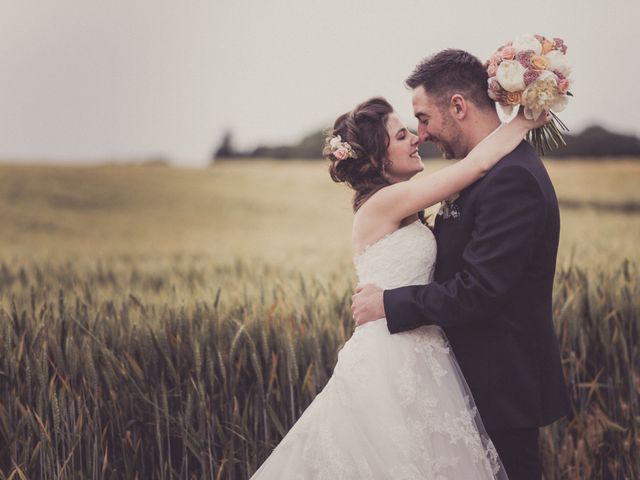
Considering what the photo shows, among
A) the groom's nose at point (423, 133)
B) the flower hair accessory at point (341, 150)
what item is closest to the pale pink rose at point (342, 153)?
the flower hair accessory at point (341, 150)

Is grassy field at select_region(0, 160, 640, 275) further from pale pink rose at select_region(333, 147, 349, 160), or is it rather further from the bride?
the bride

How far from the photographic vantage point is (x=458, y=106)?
8.63 ft

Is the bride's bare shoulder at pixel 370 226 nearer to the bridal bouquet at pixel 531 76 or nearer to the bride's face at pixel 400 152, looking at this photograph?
the bride's face at pixel 400 152

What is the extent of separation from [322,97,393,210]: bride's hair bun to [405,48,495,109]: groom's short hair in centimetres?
26

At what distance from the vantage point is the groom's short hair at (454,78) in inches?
104

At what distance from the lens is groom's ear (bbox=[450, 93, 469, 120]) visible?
2.62 meters

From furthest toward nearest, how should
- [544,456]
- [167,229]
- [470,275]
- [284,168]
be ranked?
1. [284,168]
2. [167,229]
3. [544,456]
4. [470,275]

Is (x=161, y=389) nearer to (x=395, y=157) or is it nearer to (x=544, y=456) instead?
(x=395, y=157)

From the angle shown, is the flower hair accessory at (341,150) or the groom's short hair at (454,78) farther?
the flower hair accessory at (341,150)

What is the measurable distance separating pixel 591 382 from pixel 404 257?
1593 mm

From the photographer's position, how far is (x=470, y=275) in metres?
2.30

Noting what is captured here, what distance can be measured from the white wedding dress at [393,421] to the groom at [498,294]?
0.24 feet

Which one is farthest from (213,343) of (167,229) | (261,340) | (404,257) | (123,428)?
(167,229)

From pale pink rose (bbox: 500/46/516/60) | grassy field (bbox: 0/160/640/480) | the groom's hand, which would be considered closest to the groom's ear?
pale pink rose (bbox: 500/46/516/60)
